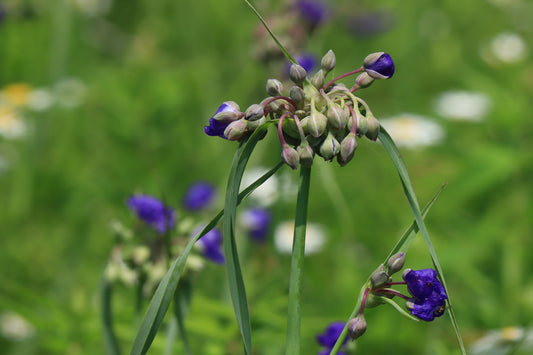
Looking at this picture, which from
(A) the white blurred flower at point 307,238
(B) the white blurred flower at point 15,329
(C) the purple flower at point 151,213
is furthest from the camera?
(A) the white blurred flower at point 307,238

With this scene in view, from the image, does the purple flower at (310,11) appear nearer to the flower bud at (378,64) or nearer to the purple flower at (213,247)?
the purple flower at (213,247)

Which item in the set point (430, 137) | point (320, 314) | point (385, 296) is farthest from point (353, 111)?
point (430, 137)

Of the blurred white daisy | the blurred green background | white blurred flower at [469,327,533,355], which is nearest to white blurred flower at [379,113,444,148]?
the blurred green background

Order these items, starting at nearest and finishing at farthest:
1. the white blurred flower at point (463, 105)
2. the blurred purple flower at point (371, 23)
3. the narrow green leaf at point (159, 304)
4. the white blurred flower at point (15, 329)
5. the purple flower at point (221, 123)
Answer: the narrow green leaf at point (159, 304), the purple flower at point (221, 123), the white blurred flower at point (15, 329), the white blurred flower at point (463, 105), the blurred purple flower at point (371, 23)

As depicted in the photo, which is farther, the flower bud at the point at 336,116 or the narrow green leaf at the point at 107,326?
the narrow green leaf at the point at 107,326

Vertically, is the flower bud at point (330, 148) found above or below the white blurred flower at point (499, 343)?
above

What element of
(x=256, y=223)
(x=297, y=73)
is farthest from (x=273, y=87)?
(x=256, y=223)

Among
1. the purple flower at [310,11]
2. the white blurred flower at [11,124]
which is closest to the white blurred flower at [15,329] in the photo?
the white blurred flower at [11,124]

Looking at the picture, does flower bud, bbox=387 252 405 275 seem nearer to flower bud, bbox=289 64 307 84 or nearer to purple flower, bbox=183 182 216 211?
Result: flower bud, bbox=289 64 307 84
